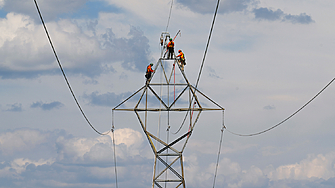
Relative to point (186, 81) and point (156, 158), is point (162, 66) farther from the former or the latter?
point (156, 158)

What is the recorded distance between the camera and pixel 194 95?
4584 centimetres

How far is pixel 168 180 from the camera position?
151ft

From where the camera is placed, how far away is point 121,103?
1860 inches

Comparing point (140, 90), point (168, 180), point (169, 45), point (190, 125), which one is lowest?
point (168, 180)

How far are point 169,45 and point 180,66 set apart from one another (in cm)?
217

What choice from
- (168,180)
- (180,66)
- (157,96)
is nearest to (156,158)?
(168,180)

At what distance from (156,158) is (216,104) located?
23.3 ft

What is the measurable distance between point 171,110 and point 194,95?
2.42 metres

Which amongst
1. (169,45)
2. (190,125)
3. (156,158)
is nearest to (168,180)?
(156,158)

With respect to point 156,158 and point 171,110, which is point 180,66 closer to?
point 171,110

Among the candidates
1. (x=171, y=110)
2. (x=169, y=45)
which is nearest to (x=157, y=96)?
(x=171, y=110)

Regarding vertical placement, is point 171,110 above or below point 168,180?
above

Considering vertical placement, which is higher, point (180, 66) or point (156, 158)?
point (180, 66)

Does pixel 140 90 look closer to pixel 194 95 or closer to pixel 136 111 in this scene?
pixel 136 111
